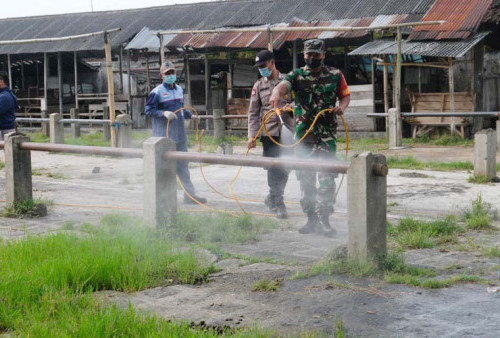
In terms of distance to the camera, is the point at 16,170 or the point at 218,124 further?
the point at 218,124

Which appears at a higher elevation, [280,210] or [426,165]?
[426,165]

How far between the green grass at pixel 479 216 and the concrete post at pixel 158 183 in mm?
3165

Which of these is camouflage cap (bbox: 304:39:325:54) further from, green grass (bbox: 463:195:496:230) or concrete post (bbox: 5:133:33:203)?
concrete post (bbox: 5:133:33:203)

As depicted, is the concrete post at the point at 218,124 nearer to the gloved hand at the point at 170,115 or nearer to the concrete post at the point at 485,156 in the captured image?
the concrete post at the point at 485,156

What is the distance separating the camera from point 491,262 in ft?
21.9

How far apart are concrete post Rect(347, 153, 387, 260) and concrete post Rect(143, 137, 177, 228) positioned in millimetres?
2275

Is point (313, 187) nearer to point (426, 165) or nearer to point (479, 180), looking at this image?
point (479, 180)

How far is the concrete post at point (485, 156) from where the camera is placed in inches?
453

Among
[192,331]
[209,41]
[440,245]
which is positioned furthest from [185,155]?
[209,41]

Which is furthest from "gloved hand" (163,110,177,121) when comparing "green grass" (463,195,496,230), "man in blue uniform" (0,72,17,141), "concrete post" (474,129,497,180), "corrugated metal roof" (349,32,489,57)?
"corrugated metal roof" (349,32,489,57)

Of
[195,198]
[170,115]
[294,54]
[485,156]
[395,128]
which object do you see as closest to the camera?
[170,115]

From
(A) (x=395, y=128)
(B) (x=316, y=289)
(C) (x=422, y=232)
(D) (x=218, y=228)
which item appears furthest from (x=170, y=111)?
(A) (x=395, y=128)

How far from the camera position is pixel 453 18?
20.6m

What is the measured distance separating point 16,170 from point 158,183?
2397 millimetres
